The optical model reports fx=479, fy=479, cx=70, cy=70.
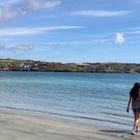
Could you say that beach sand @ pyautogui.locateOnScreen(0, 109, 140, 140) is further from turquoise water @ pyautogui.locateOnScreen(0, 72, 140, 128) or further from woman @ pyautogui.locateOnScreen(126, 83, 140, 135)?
turquoise water @ pyautogui.locateOnScreen(0, 72, 140, 128)

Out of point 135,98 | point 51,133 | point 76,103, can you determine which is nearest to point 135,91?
point 135,98

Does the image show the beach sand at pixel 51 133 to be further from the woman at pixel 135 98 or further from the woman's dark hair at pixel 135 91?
the woman's dark hair at pixel 135 91

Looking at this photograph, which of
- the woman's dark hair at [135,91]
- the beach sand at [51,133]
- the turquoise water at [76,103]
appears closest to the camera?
the beach sand at [51,133]

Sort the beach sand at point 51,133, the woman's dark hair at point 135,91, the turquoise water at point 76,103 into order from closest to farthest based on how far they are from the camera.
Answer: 1. the beach sand at point 51,133
2. the woman's dark hair at point 135,91
3. the turquoise water at point 76,103

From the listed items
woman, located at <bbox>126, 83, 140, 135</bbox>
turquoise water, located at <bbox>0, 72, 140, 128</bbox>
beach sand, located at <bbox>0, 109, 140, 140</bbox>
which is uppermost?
woman, located at <bbox>126, 83, 140, 135</bbox>

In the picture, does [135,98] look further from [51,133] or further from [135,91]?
[51,133]

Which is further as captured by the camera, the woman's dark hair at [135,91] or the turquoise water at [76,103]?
the turquoise water at [76,103]

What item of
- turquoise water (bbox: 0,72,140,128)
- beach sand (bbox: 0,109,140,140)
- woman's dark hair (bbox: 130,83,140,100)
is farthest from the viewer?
turquoise water (bbox: 0,72,140,128)

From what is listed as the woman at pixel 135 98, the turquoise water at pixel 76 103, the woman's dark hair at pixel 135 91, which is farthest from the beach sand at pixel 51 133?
the turquoise water at pixel 76 103

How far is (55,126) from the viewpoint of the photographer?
2052cm

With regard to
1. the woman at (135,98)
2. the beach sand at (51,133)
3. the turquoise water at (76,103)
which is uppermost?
the woman at (135,98)

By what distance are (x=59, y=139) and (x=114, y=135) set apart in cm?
264

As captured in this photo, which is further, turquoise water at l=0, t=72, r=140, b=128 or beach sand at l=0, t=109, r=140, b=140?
turquoise water at l=0, t=72, r=140, b=128

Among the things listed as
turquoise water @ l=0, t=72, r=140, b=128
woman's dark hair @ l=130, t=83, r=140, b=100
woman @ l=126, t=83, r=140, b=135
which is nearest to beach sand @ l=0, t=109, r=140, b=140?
woman @ l=126, t=83, r=140, b=135
